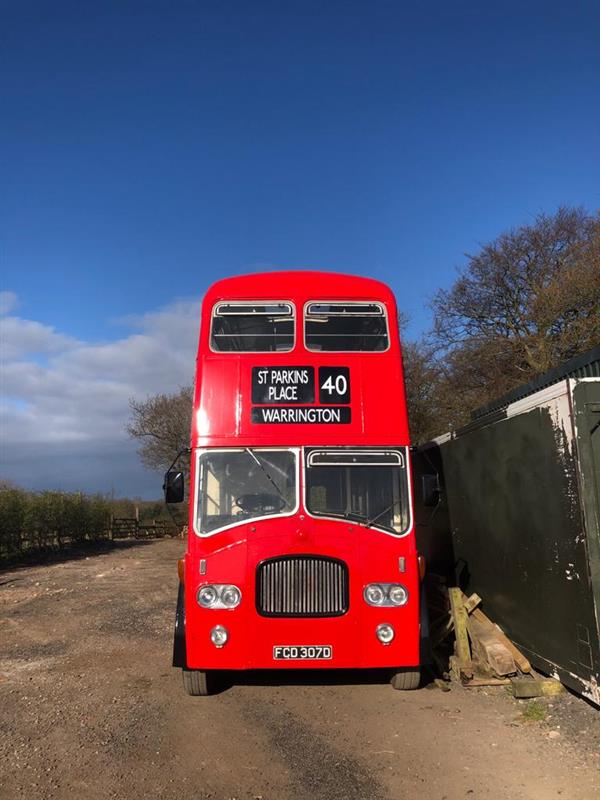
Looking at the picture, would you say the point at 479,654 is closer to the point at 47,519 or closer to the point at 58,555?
the point at 58,555

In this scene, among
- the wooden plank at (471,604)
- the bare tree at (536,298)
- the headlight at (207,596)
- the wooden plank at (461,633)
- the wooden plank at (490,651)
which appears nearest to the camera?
the headlight at (207,596)

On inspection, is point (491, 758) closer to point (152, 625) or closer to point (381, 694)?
point (381, 694)

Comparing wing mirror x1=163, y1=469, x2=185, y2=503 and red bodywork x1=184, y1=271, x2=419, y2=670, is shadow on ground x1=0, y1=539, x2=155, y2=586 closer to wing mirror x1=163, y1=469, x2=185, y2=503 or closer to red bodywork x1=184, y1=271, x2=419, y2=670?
wing mirror x1=163, y1=469, x2=185, y2=503

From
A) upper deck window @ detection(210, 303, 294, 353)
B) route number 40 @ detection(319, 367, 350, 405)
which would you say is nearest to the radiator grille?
route number 40 @ detection(319, 367, 350, 405)

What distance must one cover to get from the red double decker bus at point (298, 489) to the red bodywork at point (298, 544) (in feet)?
0.04

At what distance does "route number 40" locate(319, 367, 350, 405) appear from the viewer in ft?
20.4

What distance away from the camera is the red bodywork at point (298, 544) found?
5590 mm

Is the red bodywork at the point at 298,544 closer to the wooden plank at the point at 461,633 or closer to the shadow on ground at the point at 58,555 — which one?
the wooden plank at the point at 461,633

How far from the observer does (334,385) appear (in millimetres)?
6258

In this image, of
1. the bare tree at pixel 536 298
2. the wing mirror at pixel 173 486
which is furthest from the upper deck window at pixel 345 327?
the bare tree at pixel 536 298

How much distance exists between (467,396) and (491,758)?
17009 millimetres

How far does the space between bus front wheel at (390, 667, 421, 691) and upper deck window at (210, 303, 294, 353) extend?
3558 mm

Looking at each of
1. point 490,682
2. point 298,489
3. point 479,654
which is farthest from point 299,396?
point 490,682

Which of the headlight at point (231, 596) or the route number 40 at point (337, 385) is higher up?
the route number 40 at point (337, 385)
